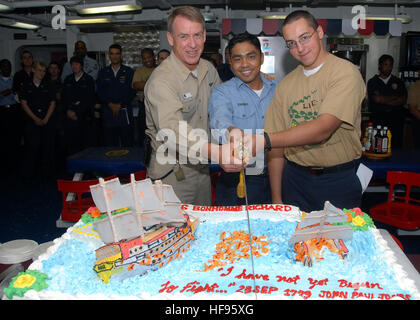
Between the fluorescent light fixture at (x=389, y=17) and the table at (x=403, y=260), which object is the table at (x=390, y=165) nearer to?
the table at (x=403, y=260)

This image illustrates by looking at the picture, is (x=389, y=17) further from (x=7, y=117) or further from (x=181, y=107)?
(x=7, y=117)

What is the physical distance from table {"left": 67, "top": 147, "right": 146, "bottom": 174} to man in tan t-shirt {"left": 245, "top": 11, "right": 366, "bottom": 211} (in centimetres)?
195

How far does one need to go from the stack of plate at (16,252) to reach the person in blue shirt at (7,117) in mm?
6593

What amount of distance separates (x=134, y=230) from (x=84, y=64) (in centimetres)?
691

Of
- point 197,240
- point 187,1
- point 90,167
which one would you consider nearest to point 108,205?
point 197,240

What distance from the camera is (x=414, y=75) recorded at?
869 cm

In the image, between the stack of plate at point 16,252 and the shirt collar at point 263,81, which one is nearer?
the stack of plate at point 16,252

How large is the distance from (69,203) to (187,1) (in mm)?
5840

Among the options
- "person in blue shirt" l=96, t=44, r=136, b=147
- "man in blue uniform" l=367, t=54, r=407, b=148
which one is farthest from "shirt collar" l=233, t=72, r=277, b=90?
"man in blue uniform" l=367, t=54, r=407, b=148

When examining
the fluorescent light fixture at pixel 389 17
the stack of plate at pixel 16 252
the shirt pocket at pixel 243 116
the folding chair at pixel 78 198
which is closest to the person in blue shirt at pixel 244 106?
the shirt pocket at pixel 243 116

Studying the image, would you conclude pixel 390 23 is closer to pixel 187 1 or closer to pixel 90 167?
pixel 187 1

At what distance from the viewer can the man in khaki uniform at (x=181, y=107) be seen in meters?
2.13

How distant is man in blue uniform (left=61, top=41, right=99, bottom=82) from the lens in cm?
741

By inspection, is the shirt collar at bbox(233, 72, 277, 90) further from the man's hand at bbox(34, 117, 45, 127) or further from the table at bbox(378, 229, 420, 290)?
the man's hand at bbox(34, 117, 45, 127)
